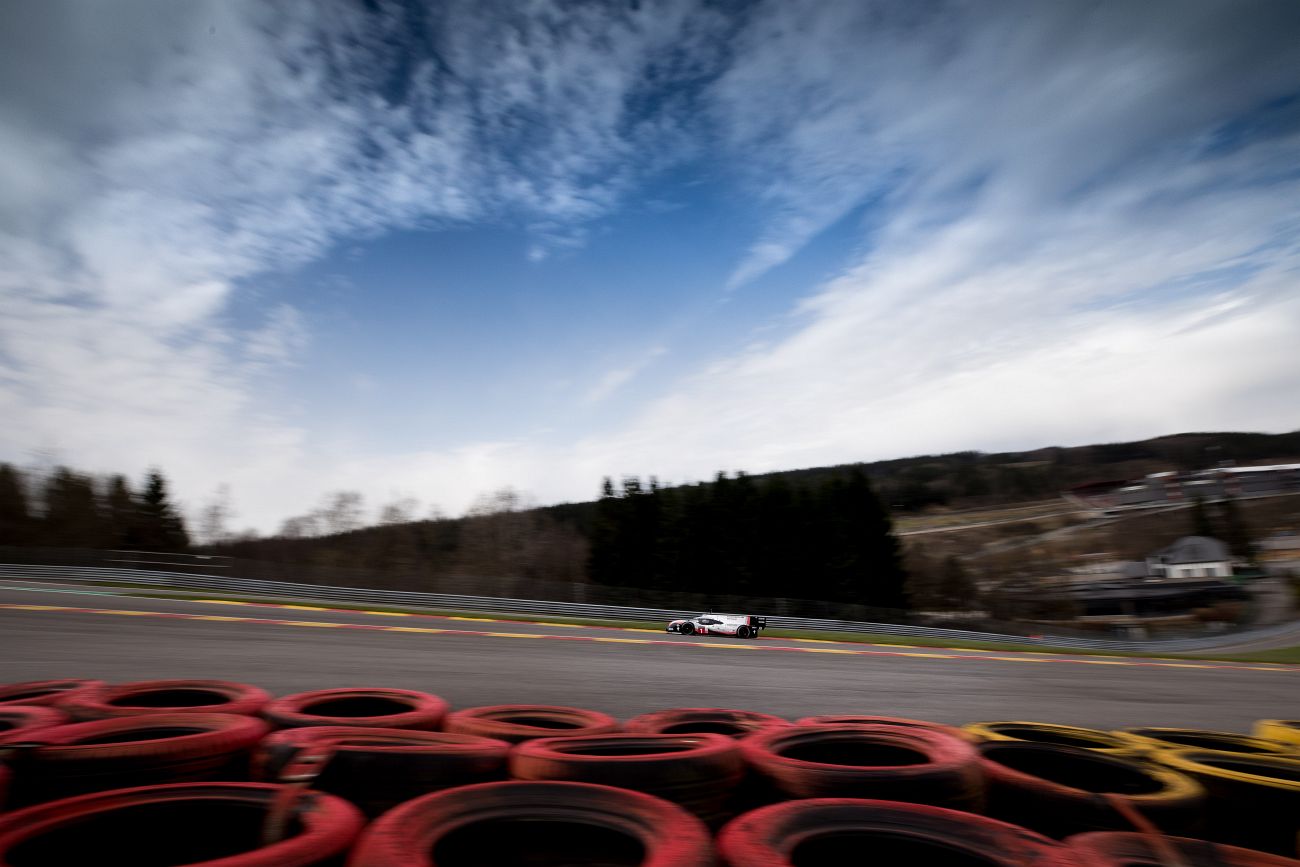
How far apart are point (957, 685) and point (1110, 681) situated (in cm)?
274

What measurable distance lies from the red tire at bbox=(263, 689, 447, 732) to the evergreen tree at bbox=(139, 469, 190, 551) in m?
45.4

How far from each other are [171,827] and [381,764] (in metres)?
0.64

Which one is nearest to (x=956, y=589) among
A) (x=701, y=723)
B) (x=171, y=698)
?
(x=701, y=723)

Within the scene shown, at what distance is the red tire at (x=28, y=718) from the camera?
2.96m

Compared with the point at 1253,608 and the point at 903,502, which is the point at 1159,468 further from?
the point at 903,502

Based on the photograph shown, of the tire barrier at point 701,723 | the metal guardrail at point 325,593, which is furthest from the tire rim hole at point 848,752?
the metal guardrail at point 325,593

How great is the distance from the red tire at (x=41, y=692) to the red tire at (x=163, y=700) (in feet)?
0.27

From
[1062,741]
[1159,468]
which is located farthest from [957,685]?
[1159,468]

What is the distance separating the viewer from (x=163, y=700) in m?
4.04

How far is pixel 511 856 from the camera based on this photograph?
2062mm

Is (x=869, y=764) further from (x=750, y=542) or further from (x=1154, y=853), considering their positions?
(x=750, y=542)

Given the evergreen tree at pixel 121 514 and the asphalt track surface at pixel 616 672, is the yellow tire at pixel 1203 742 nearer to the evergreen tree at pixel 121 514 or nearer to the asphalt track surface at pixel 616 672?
the asphalt track surface at pixel 616 672

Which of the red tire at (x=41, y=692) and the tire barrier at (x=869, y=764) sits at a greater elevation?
the red tire at (x=41, y=692)

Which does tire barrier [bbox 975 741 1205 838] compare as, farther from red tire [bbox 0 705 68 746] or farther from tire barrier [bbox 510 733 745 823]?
red tire [bbox 0 705 68 746]
